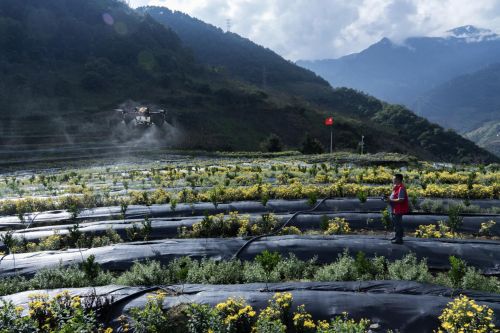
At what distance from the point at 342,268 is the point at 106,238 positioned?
8.17m

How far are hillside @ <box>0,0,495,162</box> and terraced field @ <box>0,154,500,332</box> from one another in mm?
46229

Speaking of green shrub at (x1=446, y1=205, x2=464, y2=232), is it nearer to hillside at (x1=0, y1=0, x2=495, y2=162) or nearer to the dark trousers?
the dark trousers

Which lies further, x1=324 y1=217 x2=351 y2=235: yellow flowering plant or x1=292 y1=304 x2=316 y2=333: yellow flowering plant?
x1=324 y1=217 x2=351 y2=235: yellow flowering plant

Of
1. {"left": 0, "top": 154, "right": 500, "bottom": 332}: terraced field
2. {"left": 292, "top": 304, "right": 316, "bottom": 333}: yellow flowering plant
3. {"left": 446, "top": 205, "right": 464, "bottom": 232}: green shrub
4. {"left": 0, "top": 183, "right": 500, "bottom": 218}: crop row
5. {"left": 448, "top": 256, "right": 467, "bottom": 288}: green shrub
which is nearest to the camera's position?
{"left": 292, "top": 304, "right": 316, "bottom": 333}: yellow flowering plant

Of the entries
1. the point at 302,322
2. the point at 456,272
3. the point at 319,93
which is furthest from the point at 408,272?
the point at 319,93

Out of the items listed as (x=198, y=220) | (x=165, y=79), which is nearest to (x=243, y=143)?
(x=165, y=79)

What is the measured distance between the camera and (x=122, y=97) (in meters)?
85.4

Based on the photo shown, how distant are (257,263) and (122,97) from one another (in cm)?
8251

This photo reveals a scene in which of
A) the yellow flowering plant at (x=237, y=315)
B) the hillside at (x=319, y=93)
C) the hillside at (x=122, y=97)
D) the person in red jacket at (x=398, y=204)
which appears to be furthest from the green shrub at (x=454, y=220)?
the hillside at (x=319, y=93)

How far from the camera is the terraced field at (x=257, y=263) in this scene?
663cm

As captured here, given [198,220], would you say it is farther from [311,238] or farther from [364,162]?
[364,162]

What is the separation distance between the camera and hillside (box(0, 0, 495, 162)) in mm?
67625

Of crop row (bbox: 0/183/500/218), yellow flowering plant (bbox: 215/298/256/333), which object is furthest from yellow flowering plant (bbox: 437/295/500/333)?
crop row (bbox: 0/183/500/218)

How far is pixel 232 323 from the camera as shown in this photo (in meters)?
6.46
